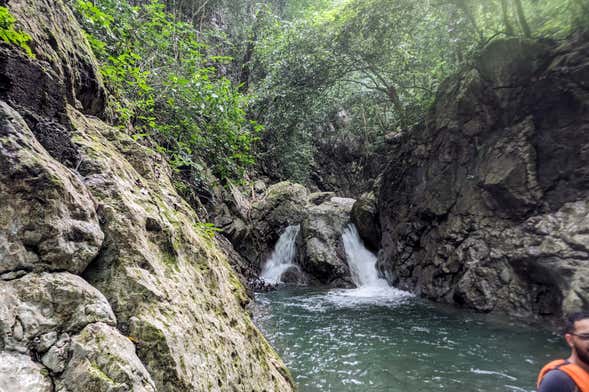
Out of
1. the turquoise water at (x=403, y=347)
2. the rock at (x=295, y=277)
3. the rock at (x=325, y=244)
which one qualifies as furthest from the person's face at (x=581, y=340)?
the rock at (x=295, y=277)

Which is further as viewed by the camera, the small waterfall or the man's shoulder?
the small waterfall

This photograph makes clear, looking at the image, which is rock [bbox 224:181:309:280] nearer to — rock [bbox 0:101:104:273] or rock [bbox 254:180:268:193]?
rock [bbox 254:180:268:193]

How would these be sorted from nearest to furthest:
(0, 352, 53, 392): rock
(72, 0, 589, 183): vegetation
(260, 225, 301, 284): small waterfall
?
(0, 352, 53, 392): rock
(72, 0, 589, 183): vegetation
(260, 225, 301, 284): small waterfall

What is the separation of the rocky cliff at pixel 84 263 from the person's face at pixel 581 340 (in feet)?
8.86

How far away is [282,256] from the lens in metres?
18.7

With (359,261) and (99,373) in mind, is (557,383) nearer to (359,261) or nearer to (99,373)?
(99,373)

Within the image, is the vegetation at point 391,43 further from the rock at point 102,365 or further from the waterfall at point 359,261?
the rock at point 102,365

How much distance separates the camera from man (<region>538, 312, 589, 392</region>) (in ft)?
7.65

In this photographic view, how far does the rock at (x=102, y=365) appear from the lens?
1.81 metres

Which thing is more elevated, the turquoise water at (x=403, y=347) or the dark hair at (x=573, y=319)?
the dark hair at (x=573, y=319)

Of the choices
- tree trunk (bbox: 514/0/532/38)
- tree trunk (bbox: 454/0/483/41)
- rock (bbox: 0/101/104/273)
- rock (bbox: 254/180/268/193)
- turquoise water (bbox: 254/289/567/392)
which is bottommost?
turquoise water (bbox: 254/289/567/392)

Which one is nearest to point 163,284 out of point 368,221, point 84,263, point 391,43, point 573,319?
point 84,263

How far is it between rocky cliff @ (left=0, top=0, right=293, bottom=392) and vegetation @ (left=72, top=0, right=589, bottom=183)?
4.69ft

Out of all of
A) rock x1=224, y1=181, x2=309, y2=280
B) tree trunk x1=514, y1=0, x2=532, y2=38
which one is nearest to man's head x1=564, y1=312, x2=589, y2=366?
tree trunk x1=514, y1=0, x2=532, y2=38
